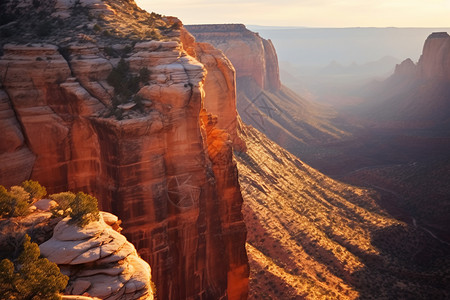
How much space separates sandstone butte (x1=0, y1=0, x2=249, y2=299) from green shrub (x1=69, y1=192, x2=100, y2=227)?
3.86 m

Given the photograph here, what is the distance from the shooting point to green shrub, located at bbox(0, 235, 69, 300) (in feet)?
40.0

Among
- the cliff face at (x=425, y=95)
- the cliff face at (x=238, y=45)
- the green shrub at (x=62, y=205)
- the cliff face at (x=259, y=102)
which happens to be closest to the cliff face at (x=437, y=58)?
the cliff face at (x=425, y=95)

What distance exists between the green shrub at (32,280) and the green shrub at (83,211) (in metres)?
2.45

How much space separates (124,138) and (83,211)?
490 centimetres

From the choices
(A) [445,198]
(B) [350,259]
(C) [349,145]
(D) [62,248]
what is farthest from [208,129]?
(C) [349,145]

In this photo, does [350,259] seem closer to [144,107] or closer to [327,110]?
[144,107]

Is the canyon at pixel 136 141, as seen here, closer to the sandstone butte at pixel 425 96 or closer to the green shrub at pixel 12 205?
the green shrub at pixel 12 205

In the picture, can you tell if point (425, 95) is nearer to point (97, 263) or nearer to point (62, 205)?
point (62, 205)

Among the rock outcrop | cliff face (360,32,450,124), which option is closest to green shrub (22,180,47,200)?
the rock outcrop

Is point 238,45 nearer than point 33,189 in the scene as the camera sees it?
No

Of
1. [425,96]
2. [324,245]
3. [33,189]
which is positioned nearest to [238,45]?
[425,96]

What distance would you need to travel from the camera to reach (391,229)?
5141cm

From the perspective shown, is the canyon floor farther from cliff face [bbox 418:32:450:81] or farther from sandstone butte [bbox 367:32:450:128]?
cliff face [bbox 418:32:450:81]

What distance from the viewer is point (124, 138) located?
64.4 ft
